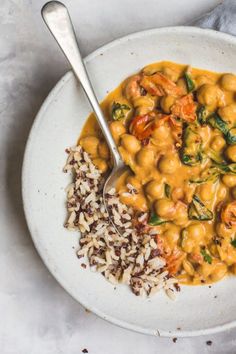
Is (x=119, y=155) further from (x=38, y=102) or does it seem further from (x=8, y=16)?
(x=8, y=16)

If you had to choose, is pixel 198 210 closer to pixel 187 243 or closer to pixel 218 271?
pixel 187 243

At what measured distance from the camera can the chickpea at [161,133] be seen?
8.26 ft

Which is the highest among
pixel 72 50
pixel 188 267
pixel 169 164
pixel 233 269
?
pixel 72 50

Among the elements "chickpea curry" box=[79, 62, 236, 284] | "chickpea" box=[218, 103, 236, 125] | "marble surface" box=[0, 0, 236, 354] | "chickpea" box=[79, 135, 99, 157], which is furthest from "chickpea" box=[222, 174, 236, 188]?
"marble surface" box=[0, 0, 236, 354]

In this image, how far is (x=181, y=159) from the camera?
256 cm

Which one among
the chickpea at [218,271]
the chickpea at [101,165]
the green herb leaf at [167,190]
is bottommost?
the chickpea at [218,271]

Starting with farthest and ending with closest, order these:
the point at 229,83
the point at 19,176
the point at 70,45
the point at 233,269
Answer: the point at 19,176 → the point at 233,269 → the point at 229,83 → the point at 70,45

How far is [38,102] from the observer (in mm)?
2951

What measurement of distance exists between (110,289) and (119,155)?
2.19 feet

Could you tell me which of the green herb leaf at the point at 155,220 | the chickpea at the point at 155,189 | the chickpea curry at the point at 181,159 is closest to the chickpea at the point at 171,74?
the chickpea curry at the point at 181,159

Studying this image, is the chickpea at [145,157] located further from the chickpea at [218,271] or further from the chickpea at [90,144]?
the chickpea at [218,271]

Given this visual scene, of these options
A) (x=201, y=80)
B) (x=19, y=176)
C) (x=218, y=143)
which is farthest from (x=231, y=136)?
(x=19, y=176)

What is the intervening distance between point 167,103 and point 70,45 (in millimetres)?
498

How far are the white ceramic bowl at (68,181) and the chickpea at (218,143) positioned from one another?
37 centimetres
